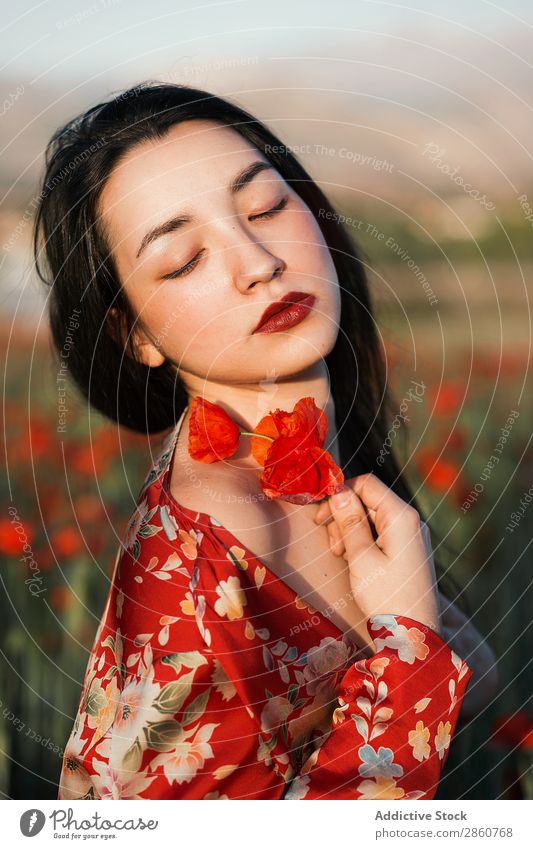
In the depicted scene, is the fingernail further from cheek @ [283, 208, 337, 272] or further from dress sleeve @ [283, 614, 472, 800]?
cheek @ [283, 208, 337, 272]

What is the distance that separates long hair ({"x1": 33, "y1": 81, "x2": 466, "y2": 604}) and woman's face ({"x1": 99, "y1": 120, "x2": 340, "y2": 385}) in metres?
0.03

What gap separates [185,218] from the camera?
1.15 meters

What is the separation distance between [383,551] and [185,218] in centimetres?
47

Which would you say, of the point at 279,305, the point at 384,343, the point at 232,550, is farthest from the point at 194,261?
the point at 384,343

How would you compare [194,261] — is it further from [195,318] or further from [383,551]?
[383,551]

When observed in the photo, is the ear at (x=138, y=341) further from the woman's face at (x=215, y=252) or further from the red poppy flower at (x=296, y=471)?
the red poppy flower at (x=296, y=471)

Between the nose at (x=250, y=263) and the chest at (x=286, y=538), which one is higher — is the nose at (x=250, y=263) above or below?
above

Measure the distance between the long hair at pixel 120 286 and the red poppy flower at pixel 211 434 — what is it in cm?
17

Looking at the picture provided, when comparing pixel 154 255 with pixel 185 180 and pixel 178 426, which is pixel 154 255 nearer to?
pixel 185 180

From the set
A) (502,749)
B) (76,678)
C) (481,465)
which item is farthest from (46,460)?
(502,749)

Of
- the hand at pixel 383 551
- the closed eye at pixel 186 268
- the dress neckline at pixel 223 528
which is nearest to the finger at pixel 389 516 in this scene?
the hand at pixel 383 551

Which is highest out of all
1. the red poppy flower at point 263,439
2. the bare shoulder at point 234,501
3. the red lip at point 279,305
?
the red lip at point 279,305

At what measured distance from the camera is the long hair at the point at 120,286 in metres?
1.22
